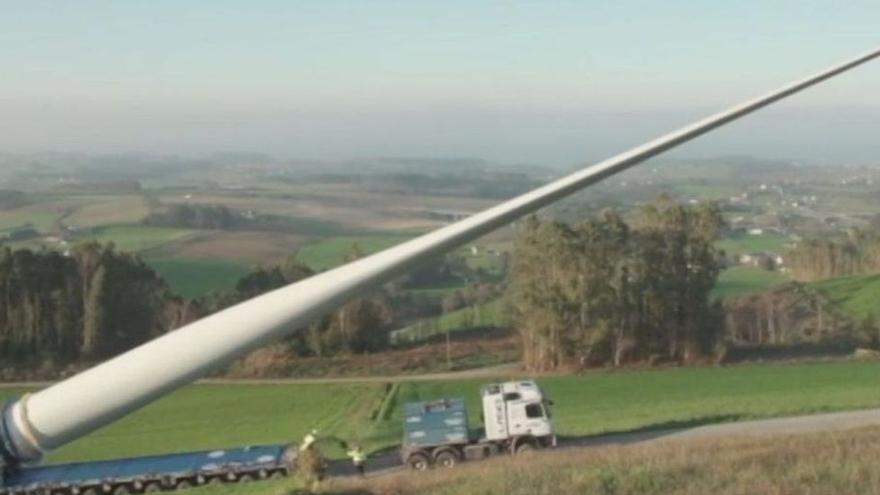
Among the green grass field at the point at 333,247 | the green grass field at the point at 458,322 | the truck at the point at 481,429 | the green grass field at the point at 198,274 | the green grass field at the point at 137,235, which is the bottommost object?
the truck at the point at 481,429

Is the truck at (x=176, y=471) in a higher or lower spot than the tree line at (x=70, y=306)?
lower

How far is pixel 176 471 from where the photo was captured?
2477cm

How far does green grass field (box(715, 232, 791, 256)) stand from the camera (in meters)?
95.4

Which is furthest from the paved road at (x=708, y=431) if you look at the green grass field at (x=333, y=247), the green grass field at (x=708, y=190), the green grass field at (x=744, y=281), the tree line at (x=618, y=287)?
the green grass field at (x=708, y=190)

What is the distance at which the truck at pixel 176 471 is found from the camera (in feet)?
79.3

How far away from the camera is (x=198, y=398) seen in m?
43.5

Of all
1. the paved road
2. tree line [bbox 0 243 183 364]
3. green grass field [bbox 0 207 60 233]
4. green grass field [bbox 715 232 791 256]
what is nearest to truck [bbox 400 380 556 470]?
the paved road

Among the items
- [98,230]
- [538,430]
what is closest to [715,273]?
[538,430]

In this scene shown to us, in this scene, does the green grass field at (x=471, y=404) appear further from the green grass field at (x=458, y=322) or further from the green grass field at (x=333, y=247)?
the green grass field at (x=333, y=247)

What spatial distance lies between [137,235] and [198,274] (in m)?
26.1

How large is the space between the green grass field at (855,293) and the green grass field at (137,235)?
52333 millimetres

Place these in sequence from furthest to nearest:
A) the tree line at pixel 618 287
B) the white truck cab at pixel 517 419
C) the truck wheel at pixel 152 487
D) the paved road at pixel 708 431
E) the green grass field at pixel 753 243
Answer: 1. the green grass field at pixel 753 243
2. the tree line at pixel 618 287
3. the paved road at pixel 708 431
4. the white truck cab at pixel 517 419
5. the truck wheel at pixel 152 487

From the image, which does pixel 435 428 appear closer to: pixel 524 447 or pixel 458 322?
pixel 524 447

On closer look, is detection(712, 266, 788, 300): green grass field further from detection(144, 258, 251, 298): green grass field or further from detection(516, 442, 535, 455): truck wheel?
detection(516, 442, 535, 455): truck wheel
